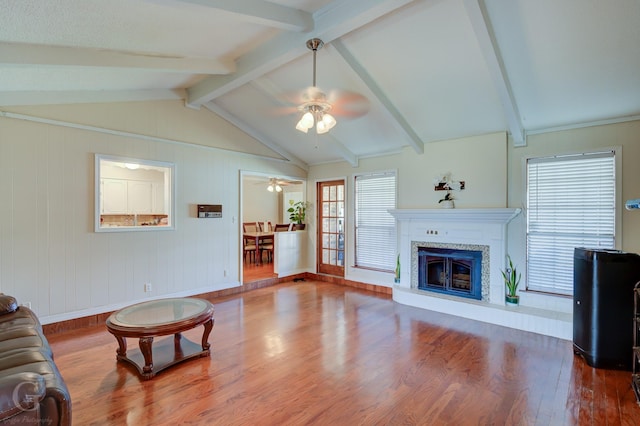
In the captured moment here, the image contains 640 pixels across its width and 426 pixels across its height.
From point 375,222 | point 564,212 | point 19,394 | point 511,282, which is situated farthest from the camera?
point 375,222

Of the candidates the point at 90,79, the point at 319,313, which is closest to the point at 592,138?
the point at 319,313

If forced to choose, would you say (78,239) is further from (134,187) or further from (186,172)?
(134,187)

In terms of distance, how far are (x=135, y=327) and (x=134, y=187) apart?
5493mm

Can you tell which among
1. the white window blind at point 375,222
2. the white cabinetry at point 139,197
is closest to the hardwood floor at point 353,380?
the white window blind at point 375,222

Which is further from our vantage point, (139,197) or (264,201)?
(264,201)

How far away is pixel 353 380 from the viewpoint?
2619 mm

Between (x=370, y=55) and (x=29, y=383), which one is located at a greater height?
(x=370, y=55)

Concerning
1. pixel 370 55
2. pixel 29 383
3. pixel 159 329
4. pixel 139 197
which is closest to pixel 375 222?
pixel 370 55

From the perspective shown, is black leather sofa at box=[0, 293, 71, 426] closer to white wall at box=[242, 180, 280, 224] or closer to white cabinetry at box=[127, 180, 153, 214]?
white cabinetry at box=[127, 180, 153, 214]

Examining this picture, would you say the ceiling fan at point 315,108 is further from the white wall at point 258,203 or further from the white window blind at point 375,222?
the white wall at point 258,203

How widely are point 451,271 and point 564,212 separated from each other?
5.35 feet

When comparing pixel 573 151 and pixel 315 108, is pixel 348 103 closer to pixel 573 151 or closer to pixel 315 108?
pixel 315 108

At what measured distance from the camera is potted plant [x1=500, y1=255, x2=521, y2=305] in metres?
4.11

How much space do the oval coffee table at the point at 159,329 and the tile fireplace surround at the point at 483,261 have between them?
10.3 ft
